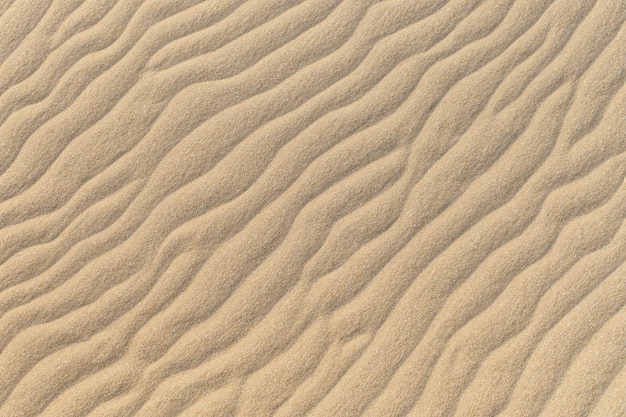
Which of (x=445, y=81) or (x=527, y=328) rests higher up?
(x=445, y=81)

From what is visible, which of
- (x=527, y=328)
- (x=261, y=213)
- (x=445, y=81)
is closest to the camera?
(x=527, y=328)

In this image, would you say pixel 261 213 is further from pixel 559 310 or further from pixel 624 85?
pixel 624 85

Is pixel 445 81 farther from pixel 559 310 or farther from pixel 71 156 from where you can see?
pixel 71 156

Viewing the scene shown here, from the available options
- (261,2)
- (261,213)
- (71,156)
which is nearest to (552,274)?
(261,213)

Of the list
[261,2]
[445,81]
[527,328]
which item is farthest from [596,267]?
[261,2]

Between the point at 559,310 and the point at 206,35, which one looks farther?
the point at 206,35

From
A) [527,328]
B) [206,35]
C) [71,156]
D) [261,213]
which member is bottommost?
[527,328]

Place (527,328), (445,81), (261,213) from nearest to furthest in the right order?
1. (527,328)
2. (261,213)
3. (445,81)
